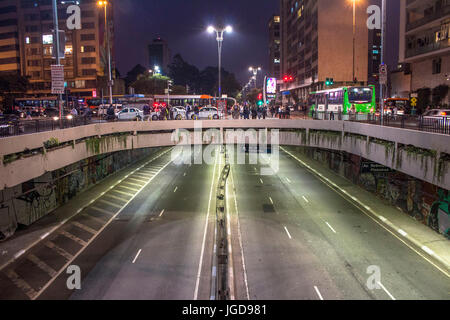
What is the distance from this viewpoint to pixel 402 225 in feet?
82.3

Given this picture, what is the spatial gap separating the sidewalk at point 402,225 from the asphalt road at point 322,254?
0.54m

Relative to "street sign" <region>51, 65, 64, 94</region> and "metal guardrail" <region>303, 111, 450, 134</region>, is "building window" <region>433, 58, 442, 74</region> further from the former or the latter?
"street sign" <region>51, 65, 64, 94</region>

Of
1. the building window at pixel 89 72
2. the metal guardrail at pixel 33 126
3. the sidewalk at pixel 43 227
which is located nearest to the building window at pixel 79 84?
the building window at pixel 89 72

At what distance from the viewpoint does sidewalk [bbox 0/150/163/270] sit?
20.8 m

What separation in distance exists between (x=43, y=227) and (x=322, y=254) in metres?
16.4

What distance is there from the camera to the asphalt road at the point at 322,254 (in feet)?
53.4

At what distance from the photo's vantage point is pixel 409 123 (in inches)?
1021

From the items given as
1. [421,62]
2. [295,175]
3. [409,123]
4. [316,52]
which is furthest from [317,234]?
[316,52]

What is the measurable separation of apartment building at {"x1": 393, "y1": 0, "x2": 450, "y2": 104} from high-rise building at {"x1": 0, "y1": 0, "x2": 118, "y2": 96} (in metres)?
78.2

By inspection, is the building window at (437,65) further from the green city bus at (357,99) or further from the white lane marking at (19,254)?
the white lane marking at (19,254)

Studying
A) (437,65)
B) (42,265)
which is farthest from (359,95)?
(42,265)

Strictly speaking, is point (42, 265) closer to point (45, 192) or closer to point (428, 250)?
point (45, 192)
